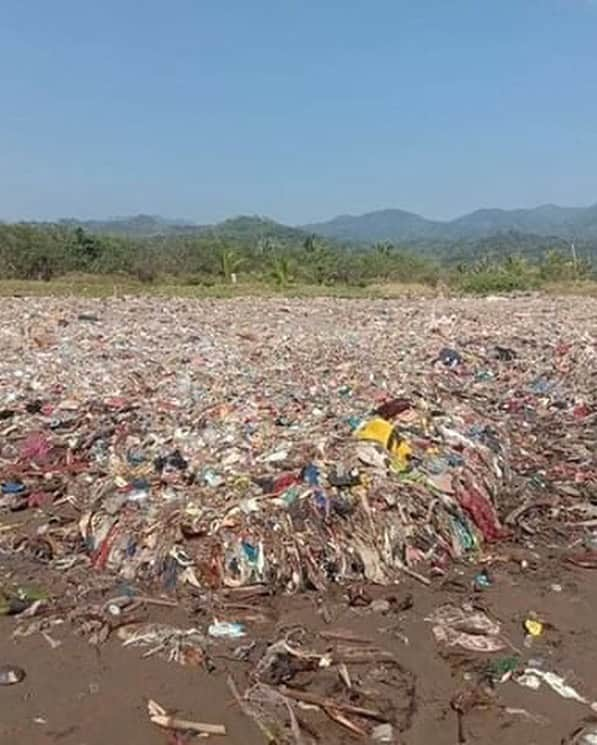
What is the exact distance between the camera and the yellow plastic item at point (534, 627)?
4.13 metres

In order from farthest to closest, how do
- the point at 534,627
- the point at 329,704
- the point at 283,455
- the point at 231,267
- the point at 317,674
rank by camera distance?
the point at 231,267 < the point at 283,455 < the point at 534,627 < the point at 317,674 < the point at 329,704

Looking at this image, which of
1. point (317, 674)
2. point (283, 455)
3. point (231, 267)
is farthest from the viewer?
point (231, 267)

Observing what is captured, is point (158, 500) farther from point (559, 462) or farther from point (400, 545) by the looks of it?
point (559, 462)

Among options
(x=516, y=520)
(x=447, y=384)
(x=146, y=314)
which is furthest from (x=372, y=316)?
(x=516, y=520)

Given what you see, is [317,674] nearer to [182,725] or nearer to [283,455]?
[182,725]

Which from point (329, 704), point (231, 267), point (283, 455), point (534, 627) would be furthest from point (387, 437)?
point (231, 267)

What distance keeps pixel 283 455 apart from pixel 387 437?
0.77 meters

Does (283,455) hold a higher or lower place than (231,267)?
lower

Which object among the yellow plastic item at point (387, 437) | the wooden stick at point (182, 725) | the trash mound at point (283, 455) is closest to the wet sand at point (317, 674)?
the wooden stick at point (182, 725)

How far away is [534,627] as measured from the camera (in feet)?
13.7

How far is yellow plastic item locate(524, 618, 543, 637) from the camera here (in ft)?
13.5

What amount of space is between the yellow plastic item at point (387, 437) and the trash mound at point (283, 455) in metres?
0.02

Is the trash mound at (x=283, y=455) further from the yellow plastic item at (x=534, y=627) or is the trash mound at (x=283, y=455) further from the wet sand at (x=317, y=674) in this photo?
the yellow plastic item at (x=534, y=627)

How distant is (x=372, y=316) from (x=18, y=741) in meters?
13.5
